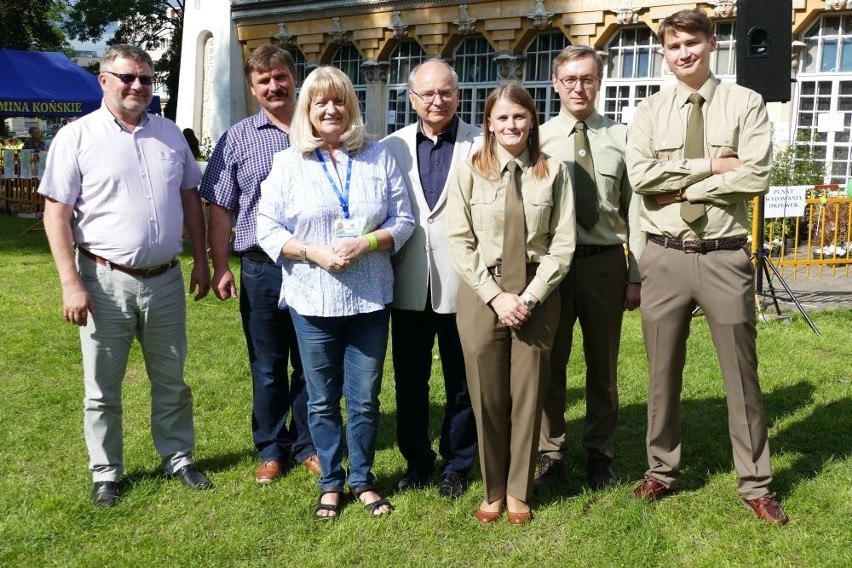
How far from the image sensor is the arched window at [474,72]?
1950 centimetres

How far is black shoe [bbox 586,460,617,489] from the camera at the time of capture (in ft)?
14.4

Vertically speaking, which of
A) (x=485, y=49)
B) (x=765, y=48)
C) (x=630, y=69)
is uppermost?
(x=485, y=49)

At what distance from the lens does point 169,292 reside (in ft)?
14.2

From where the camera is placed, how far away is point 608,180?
418cm

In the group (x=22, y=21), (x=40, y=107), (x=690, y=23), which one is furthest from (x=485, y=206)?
(x=22, y=21)

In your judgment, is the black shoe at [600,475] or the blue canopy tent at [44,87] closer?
the black shoe at [600,475]

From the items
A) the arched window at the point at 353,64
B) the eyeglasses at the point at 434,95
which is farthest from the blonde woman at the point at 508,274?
the arched window at the point at 353,64

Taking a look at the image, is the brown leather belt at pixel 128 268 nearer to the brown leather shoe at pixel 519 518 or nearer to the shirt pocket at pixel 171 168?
the shirt pocket at pixel 171 168

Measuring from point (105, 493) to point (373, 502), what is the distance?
1300 millimetres

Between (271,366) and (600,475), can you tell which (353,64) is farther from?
(600,475)

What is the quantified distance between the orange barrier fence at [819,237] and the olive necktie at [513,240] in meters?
7.50

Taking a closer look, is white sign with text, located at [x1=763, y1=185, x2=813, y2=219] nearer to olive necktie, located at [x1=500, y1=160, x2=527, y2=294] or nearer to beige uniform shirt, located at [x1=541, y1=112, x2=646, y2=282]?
beige uniform shirt, located at [x1=541, y1=112, x2=646, y2=282]

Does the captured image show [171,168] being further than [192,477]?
No

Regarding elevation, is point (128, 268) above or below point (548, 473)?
above
